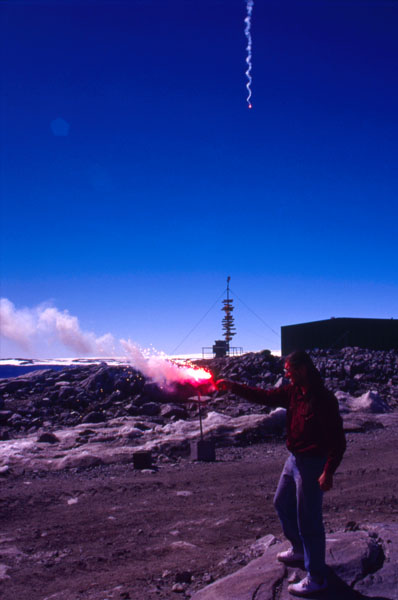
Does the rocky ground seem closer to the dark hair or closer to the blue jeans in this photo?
the blue jeans

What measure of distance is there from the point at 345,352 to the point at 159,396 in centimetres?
1577

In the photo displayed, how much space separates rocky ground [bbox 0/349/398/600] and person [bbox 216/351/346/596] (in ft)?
3.84

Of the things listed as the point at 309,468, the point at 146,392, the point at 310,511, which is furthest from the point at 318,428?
the point at 146,392

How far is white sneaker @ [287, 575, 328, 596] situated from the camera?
3895 mm

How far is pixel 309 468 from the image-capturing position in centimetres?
404

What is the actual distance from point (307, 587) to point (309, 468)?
0.98 meters

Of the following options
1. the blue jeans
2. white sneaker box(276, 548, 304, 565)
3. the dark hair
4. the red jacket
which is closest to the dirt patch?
white sneaker box(276, 548, 304, 565)

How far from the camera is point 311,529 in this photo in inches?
157

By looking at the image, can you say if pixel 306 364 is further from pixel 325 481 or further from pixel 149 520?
pixel 149 520

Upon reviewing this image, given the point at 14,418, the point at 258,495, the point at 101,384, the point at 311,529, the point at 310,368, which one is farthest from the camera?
the point at 101,384

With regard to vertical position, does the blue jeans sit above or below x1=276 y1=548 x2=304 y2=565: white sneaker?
above

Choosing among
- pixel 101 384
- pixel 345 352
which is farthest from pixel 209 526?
pixel 345 352

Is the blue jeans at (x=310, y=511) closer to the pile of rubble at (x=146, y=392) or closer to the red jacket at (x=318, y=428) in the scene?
the red jacket at (x=318, y=428)

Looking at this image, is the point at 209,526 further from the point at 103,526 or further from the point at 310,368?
the point at 310,368
